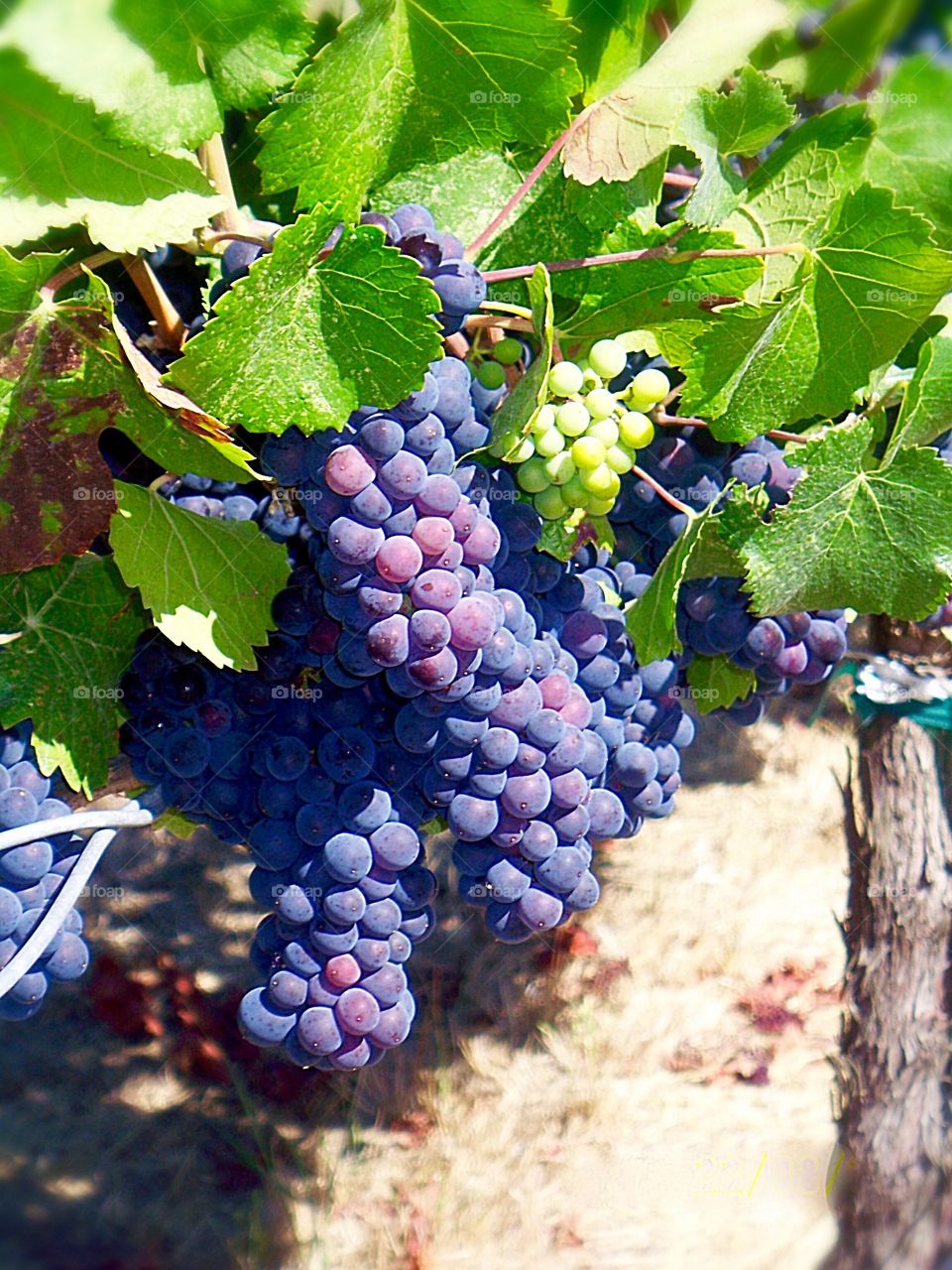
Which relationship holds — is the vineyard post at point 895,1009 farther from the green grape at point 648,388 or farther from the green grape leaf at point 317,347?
the green grape leaf at point 317,347

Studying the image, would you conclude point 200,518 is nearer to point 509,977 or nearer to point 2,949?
point 2,949

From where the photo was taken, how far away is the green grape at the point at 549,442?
0.80 metres

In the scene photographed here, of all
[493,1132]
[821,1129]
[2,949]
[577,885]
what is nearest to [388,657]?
[577,885]

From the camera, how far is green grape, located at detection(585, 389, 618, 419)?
0.81 m

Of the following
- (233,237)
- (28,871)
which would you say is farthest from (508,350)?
(28,871)

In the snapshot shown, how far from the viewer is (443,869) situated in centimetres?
191

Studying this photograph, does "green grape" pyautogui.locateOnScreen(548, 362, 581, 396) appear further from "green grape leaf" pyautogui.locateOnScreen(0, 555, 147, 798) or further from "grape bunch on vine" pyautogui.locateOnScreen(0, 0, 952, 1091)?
"green grape leaf" pyautogui.locateOnScreen(0, 555, 147, 798)

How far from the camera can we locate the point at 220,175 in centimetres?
75

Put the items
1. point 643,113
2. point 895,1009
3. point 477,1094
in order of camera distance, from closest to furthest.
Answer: point 643,113
point 895,1009
point 477,1094

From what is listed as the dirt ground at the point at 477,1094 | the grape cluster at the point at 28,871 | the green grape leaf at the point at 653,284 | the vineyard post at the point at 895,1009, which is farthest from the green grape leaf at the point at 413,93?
the dirt ground at the point at 477,1094

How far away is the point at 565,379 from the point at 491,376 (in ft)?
0.27

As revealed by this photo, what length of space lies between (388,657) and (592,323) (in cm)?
31

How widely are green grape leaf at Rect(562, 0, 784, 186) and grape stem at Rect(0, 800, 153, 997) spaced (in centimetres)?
58

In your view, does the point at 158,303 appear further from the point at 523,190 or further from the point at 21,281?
the point at 523,190
